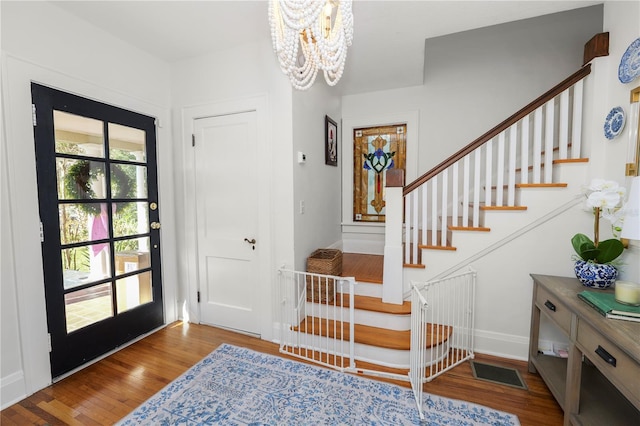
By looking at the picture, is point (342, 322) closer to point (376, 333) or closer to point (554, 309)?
point (376, 333)

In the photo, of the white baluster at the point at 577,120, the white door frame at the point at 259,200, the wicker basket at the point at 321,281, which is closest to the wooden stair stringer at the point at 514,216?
the white baluster at the point at 577,120

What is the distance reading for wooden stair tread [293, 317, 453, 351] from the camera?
2.17 metres

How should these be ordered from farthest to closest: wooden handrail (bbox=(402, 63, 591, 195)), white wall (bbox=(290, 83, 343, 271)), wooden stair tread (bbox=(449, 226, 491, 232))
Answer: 1. white wall (bbox=(290, 83, 343, 271))
2. wooden stair tread (bbox=(449, 226, 491, 232))
3. wooden handrail (bbox=(402, 63, 591, 195))

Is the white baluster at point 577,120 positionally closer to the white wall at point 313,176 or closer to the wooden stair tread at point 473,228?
the wooden stair tread at point 473,228

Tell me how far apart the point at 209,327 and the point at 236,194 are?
1.43m

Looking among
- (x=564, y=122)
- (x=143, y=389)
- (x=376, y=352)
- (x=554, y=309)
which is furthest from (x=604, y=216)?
(x=143, y=389)

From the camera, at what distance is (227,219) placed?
8.95 ft

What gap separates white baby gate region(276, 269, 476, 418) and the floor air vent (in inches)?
4.9

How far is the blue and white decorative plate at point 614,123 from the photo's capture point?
178 centimetres

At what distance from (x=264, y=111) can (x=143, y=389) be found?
2359 mm

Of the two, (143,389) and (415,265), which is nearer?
(143,389)

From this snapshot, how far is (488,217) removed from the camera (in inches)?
91.7

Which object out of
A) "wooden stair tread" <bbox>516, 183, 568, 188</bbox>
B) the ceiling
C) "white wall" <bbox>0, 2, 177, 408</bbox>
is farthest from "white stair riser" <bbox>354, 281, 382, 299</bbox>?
"white wall" <bbox>0, 2, 177, 408</bbox>

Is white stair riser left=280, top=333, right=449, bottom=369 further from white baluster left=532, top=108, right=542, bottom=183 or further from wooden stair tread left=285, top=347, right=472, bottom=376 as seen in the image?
white baluster left=532, top=108, right=542, bottom=183
